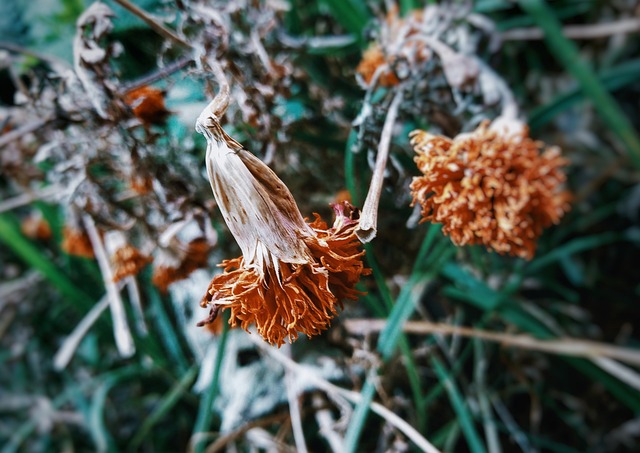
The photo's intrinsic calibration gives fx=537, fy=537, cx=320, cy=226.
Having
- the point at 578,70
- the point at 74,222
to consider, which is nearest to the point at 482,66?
the point at 578,70

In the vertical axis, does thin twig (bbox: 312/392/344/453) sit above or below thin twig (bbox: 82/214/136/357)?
below

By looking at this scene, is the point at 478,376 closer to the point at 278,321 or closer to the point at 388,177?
the point at 388,177

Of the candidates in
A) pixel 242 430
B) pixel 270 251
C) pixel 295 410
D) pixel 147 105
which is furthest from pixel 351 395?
pixel 147 105

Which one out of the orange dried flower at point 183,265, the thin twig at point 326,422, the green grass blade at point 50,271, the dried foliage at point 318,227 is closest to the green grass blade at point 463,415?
the dried foliage at point 318,227

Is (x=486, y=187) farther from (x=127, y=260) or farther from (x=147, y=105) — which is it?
(x=127, y=260)

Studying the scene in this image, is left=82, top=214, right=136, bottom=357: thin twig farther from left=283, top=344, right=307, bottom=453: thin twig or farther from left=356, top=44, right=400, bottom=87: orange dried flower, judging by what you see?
left=356, top=44, right=400, bottom=87: orange dried flower

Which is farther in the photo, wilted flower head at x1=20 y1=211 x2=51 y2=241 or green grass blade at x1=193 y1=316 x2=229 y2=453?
wilted flower head at x1=20 y1=211 x2=51 y2=241

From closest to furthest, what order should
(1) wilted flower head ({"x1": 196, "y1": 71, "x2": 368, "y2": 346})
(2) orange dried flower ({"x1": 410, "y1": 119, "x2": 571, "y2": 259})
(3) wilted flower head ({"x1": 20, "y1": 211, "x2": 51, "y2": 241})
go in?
(1) wilted flower head ({"x1": 196, "y1": 71, "x2": 368, "y2": 346}) < (2) orange dried flower ({"x1": 410, "y1": 119, "x2": 571, "y2": 259}) < (3) wilted flower head ({"x1": 20, "y1": 211, "x2": 51, "y2": 241})

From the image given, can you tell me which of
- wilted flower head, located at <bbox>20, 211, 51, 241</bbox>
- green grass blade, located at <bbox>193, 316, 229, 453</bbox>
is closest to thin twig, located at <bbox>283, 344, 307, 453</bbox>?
green grass blade, located at <bbox>193, 316, 229, 453</bbox>

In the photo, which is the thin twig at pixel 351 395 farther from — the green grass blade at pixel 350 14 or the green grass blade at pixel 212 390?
the green grass blade at pixel 350 14
